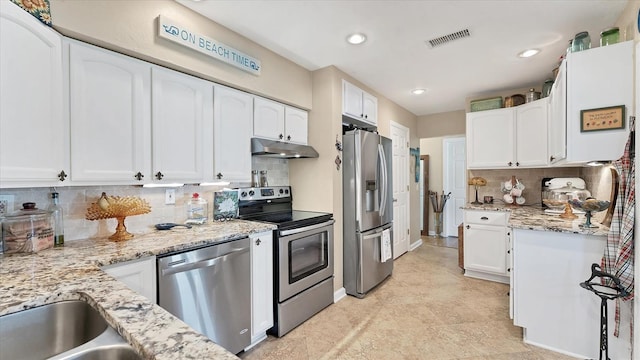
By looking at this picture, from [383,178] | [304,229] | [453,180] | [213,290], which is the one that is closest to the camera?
[213,290]

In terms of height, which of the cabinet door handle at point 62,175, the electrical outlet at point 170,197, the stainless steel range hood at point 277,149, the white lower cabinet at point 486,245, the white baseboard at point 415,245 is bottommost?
the white baseboard at point 415,245

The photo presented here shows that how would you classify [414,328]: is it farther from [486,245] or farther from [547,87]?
[547,87]

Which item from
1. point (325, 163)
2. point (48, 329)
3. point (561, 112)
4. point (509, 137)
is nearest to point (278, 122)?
point (325, 163)

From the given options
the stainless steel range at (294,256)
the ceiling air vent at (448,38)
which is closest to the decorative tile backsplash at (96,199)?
the stainless steel range at (294,256)

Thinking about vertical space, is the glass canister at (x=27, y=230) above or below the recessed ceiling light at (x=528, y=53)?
below

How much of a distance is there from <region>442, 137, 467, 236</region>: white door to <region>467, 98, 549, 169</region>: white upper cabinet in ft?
7.14

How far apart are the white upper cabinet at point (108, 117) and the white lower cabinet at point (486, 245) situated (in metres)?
3.57

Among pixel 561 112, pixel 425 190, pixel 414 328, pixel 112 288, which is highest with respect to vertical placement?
pixel 561 112

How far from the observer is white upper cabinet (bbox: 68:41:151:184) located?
5.09 feet

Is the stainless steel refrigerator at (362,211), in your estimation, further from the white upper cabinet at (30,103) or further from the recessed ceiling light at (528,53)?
the white upper cabinet at (30,103)

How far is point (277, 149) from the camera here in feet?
8.24

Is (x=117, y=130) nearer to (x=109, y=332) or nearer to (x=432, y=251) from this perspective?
(x=109, y=332)

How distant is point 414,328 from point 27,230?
2737mm

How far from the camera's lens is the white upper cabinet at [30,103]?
124cm
